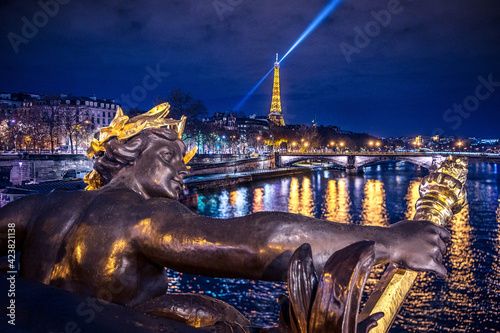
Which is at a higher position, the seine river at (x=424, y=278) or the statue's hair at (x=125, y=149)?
the statue's hair at (x=125, y=149)

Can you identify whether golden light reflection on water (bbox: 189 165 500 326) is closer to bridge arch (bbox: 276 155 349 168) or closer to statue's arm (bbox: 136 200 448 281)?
statue's arm (bbox: 136 200 448 281)

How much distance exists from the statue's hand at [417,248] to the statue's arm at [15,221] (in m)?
1.55

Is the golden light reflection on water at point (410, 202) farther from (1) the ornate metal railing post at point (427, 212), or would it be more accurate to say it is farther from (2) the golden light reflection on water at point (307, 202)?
(1) the ornate metal railing post at point (427, 212)

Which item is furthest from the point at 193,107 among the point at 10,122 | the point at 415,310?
the point at 415,310

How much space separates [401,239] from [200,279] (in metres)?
12.6

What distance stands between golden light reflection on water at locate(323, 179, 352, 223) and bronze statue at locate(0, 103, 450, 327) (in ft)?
68.5

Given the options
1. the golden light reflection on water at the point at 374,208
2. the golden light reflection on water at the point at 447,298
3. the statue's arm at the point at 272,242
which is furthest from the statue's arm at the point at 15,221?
the golden light reflection on water at the point at 374,208

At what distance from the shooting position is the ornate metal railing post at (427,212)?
1.78m

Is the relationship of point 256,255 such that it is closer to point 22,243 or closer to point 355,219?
point 22,243

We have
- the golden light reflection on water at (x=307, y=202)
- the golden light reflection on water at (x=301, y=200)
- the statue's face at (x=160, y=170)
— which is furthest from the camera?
the golden light reflection on water at (x=301, y=200)

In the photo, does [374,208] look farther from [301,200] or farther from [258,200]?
[258,200]

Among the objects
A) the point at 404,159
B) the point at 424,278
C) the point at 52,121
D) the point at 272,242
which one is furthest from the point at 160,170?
the point at 404,159

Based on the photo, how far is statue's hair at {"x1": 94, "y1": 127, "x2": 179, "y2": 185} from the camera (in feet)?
5.48

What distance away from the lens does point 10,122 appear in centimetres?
4822
